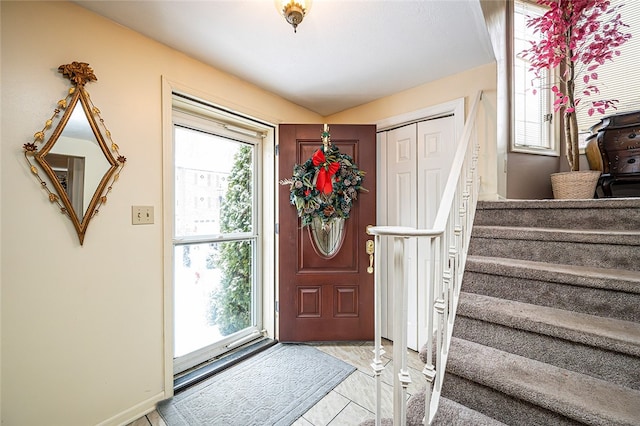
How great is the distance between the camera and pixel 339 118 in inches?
110

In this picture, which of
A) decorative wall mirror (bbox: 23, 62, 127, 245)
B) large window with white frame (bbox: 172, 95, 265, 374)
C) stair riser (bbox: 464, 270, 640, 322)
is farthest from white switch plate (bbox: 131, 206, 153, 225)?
stair riser (bbox: 464, 270, 640, 322)

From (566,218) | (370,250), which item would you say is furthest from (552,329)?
(370,250)

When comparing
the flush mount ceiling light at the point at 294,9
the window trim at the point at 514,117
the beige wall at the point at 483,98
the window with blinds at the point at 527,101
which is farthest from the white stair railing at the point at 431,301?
the window with blinds at the point at 527,101

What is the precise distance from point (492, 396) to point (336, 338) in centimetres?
157

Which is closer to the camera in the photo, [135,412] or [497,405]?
[497,405]

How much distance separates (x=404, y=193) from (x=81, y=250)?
2383 mm

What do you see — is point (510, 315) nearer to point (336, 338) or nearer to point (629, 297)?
point (629, 297)

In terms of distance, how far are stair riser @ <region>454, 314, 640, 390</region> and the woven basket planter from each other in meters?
1.71

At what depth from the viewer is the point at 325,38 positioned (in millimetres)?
1603

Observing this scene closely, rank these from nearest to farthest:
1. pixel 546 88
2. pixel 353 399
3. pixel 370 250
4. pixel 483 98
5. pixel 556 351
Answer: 1. pixel 556 351
2. pixel 353 399
3. pixel 483 98
4. pixel 370 250
5. pixel 546 88

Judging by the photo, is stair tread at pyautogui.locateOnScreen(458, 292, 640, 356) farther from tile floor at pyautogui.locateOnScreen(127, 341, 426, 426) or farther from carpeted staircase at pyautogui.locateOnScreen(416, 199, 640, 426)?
tile floor at pyautogui.locateOnScreen(127, 341, 426, 426)

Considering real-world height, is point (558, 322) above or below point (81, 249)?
below

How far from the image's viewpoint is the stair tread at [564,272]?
1.06 meters

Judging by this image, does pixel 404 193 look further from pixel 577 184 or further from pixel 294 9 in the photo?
pixel 294 9
